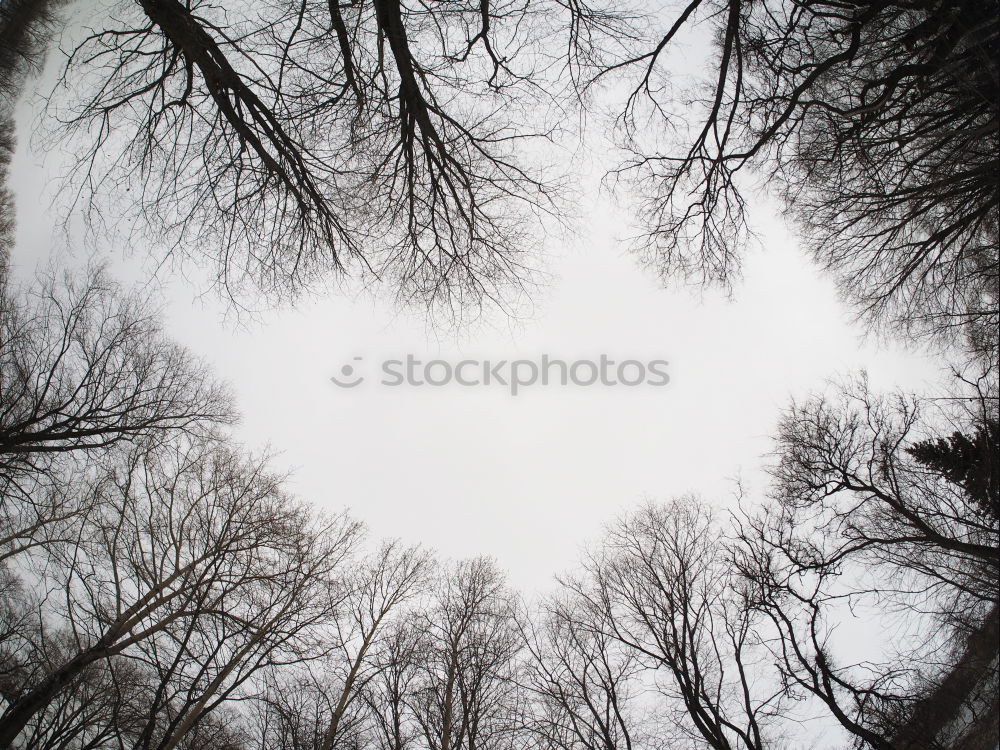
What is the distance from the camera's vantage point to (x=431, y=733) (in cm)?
768

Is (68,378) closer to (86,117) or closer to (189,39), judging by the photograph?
(86,117)

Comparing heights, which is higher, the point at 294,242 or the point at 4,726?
the point at 294,242

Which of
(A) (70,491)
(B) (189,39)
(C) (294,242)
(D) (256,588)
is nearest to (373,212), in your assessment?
(C) (294,242)

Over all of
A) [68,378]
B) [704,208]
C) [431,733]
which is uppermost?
[704,208]

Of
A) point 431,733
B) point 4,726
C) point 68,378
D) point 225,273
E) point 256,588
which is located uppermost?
point 68,378

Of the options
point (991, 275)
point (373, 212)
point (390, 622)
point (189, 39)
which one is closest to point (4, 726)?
point (390, 622)

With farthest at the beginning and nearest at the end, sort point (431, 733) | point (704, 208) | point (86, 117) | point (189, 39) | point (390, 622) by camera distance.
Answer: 1. point (390, 622)
2. point (431, 733)
3. point (704, 208)
4. point (86, 117)
5. point (189, 39)

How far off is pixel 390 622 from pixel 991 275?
39.6ft

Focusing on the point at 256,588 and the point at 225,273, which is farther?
the point at 256,588

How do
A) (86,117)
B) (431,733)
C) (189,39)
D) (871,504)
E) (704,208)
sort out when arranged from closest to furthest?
1. (189,39)
2. (86,117)
3. (704,208)
4. (871,504)
5. (431,733)

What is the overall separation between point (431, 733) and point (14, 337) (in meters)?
9.89

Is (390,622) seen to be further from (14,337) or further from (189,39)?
(189,39)

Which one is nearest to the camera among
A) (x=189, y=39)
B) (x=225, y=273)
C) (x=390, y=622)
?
(x=189, y=39)

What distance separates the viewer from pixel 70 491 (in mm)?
7051
